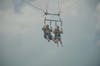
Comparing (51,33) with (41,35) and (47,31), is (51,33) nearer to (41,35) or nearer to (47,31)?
(47,31)

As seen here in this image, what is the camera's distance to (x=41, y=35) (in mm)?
3201

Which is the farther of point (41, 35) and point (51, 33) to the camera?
point (41, 35)

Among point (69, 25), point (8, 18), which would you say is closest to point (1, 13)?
point (8, 18)

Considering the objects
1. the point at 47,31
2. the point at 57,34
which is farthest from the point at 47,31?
the point at 57,34

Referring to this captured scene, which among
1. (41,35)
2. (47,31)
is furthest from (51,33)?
(41,35)

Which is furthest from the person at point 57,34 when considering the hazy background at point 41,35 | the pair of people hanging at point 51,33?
the hazy background at point 41,35

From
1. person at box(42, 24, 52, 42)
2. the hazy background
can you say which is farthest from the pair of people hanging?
the hazy background

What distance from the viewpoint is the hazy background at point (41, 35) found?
314 centimetres

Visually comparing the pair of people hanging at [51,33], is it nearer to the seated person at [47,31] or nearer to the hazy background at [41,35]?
the seated person at [47,31]

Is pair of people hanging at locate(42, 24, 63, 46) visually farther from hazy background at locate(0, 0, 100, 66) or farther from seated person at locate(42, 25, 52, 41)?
hazy background at locate(0, 0, 100, 66)

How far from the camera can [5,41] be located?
3.12m

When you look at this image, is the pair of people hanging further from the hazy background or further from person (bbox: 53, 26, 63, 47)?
the hazy background

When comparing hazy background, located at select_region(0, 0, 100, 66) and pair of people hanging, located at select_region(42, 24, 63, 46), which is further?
hazy background, located at select_region(0, 0, 100, 66)

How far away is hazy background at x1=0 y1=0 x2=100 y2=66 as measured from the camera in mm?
3137
